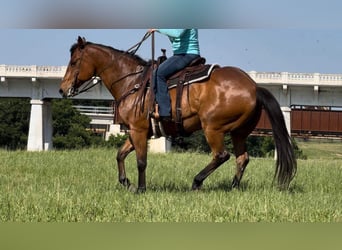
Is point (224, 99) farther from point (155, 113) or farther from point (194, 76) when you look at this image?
point (155, 113)

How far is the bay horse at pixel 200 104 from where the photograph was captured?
19.2ft

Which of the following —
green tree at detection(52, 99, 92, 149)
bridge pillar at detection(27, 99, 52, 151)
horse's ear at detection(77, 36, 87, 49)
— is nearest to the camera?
horse's ear at detection(77, 36, 87, 49)

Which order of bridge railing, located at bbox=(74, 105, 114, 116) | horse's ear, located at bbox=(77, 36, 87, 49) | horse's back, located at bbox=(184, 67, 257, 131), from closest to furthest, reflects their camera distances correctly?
horse's ear, located at bbox=(77, 36, 87, 49), horse's back, located at bbox=(184, 67, 257, 131), bridge railing, located at bbox=(74, 105, 114, 116)

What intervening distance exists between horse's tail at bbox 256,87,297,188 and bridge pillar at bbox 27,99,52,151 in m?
30.0

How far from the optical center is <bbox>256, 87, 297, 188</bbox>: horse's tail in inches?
239

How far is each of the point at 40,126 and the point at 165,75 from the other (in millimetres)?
33129

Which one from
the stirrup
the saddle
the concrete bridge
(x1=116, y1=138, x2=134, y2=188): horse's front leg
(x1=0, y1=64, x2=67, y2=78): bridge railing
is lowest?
(x1=116, y1=138, x2=134, y2=188): horse's front leg

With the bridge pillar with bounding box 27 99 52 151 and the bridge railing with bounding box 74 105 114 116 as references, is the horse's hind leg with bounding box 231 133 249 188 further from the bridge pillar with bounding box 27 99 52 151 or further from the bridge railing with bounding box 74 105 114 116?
the bridge railing with bounding box 74 105 114 116

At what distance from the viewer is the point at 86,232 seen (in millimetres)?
1643

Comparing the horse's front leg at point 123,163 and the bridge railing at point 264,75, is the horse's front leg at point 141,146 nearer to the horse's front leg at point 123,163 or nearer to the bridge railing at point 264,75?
the horse's front leg at point 123,163

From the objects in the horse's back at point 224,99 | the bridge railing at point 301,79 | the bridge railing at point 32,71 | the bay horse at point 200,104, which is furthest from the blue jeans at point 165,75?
the bridge railing at point 32,71

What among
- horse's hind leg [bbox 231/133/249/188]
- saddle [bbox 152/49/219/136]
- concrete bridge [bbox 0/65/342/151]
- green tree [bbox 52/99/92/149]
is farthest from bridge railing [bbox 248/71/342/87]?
green tree [bbox 52/99/92/149]

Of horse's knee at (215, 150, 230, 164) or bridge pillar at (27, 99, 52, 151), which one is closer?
horse's knee at (215, 150, 230, 164)

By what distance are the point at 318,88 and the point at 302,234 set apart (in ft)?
97.7
